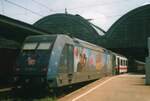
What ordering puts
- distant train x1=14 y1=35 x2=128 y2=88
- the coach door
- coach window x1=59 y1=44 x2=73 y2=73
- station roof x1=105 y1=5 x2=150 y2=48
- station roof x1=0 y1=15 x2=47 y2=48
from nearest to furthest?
1. distant train x1=14 y1=35 x2=128 y2=88
2. coach window x1=59 y1=44 x2=73 y2=73
3. the coach door
4. station roof x1=0 y1=15 x2=47 y2=48
5. station roof x1=105 y1=5 x2=150 y2=48

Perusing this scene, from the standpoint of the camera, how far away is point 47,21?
277ft

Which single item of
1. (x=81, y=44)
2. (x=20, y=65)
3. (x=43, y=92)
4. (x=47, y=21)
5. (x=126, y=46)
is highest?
(x=47, y=21)

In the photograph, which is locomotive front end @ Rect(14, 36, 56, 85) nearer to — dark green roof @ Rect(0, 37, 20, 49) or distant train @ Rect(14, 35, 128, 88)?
distant train @ Rect(14, 35, 128, 88)

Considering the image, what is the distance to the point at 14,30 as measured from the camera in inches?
1085

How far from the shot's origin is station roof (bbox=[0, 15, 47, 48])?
77.2 ft

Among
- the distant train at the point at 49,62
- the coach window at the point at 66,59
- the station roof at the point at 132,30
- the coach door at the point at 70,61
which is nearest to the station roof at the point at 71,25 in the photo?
the station roof at the point at 132,30

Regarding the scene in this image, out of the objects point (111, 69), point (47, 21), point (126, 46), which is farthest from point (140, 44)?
point (111, 69)

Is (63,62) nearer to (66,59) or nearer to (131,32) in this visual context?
(66,59)

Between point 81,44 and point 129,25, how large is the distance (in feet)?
179

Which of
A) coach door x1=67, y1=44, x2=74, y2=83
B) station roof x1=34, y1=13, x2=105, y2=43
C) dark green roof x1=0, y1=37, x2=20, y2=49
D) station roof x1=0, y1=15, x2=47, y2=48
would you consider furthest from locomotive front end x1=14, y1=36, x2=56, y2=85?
station roof x1=34, y1=13, x2=105, y2=43

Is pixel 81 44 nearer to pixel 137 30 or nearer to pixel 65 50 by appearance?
pixel 65 50

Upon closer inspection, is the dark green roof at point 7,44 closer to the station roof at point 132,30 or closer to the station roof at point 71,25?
the station roof at point 132,30

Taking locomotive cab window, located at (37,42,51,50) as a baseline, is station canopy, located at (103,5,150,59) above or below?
above

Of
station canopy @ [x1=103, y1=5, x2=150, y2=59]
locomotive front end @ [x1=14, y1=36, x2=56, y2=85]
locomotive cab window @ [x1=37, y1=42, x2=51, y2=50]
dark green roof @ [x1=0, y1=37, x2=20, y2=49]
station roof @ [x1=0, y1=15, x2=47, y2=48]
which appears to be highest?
station canopy @ [x1=103, y1=5, x2=150, y2=59]
